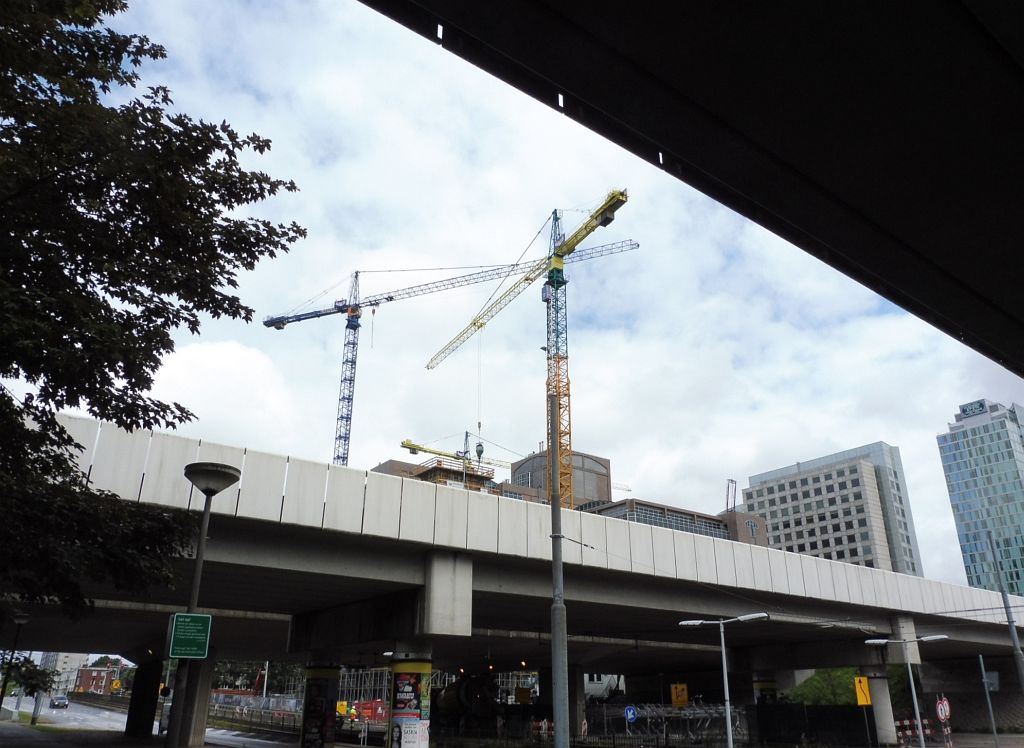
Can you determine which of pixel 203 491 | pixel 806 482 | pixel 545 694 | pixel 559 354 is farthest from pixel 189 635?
pixel 806 482

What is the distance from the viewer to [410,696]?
973 inches

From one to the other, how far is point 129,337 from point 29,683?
369cm

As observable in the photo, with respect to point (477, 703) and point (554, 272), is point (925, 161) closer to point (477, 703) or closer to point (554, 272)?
point (477, 703)

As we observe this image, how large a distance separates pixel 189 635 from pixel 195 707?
30.1m

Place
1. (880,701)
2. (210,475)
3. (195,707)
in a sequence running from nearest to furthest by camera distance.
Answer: (210,475)
(195,707)
(880,701)

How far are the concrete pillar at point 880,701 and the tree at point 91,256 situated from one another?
40678 mm

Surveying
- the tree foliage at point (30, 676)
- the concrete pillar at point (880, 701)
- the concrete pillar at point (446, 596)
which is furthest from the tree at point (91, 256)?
the concrete pillar at point (880, 701)

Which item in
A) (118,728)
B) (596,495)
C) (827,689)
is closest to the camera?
(118,728)

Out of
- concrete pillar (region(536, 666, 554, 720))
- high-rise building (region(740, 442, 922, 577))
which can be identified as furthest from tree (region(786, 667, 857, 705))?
high-rise building (region(740, 442, 922, 577))

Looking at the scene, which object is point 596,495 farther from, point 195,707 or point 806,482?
point 195,707

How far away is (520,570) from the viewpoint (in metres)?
26.7

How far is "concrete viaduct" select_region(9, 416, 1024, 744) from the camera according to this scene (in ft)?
68.7

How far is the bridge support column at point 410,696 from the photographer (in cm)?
2423

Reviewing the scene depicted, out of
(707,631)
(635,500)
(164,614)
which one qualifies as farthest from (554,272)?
(164,614)
